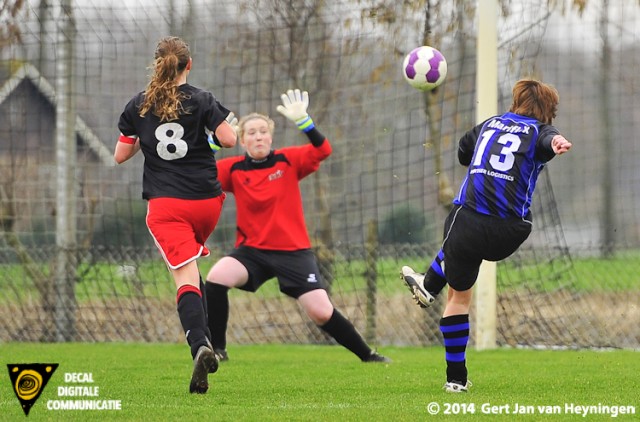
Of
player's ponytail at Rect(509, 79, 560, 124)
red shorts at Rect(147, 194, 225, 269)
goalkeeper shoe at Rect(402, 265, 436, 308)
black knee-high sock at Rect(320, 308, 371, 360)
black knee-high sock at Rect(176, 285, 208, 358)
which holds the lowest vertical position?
black knee-high sock at Rect(320, 308, 371, 360)

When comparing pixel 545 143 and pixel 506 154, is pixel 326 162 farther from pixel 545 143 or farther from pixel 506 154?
pixel 545 143

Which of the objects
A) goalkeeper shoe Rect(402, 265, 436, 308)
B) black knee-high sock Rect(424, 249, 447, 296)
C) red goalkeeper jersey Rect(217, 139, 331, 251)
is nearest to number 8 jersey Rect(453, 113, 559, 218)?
black knee-high sock Rect(424, 249, 447, 296)

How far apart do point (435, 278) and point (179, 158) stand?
5.07 feet

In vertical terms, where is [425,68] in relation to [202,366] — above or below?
above

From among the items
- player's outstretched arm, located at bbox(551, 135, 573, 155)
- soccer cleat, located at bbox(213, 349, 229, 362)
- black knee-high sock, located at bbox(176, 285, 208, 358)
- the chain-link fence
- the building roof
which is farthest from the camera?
the building roof

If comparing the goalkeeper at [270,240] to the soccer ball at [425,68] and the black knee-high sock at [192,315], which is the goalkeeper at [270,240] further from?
the black knee-high sock at [192,315]

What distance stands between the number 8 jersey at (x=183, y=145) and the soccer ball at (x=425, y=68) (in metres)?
1.71

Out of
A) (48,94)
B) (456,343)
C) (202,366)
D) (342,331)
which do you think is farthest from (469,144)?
(48,94)

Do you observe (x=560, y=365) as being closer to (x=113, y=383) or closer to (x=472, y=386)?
(x=472, y=386)

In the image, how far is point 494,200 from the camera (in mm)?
5715

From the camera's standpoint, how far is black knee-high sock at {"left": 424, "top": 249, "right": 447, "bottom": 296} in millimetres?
5973

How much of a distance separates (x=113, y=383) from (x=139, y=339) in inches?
149

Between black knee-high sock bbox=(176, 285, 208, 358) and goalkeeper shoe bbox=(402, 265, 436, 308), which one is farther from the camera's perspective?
goalkeeper shoe bbox=(402, 265, 436, 308)

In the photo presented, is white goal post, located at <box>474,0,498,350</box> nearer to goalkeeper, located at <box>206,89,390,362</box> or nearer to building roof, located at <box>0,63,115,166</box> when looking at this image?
goalkeeper, located at <box>206,89,390,362</box>
